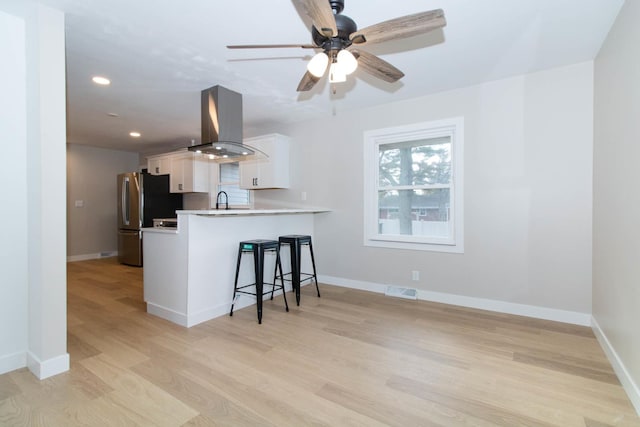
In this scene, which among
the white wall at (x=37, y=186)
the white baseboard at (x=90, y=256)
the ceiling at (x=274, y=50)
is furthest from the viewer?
the white baseboard at (x=90, y=256)

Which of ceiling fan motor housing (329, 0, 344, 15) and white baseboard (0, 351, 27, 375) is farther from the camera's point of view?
white baseboard (0, 351, 27, 375)

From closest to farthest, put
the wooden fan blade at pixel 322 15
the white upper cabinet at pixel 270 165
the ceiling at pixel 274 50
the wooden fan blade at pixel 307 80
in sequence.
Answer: the wooden fan blade at pixel 322 15 < the ceiling at pixel 274 50 < the wooden fan blade at pixel 307 80 < the white upper cabinet at pixel 270 165

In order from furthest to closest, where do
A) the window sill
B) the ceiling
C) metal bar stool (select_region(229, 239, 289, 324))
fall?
the window sill, metal bar stool (select_region(229, 239, 289, 324)), the ceiling

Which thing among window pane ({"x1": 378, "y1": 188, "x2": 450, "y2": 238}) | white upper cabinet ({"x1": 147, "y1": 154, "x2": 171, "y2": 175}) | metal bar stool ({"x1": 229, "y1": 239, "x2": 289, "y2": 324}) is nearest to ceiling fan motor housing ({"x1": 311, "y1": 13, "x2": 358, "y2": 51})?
metal bar stool ({"x1": 229, "y1": 239, "x2": 289, "y2": 324})

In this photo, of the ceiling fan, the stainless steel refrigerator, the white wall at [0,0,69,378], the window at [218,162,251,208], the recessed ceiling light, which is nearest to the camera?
the ceiling fan

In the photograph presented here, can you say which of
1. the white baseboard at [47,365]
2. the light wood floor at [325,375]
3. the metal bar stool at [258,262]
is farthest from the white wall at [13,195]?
the metal bar stool at [258,262]

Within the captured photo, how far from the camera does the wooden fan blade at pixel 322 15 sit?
1.41m

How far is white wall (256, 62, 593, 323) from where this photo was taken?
286 cm

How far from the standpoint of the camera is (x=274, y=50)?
2.64m

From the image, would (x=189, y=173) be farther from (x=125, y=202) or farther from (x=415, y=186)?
(x=415, y=186)

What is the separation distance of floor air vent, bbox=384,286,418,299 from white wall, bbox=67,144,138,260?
617 centimetres

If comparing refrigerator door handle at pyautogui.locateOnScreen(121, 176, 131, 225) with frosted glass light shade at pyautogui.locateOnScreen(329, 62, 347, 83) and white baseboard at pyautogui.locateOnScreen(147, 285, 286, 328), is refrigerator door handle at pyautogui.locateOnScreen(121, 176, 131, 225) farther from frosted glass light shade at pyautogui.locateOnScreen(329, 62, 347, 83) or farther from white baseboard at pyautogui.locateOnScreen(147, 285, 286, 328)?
frosted glass light shade at pyautogui.locateOnScreen(329, 62, 347, 83)

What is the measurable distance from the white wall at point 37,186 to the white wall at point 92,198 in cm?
510

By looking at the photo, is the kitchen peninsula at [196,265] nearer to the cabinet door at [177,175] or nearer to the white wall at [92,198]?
the cabinet door at [177,175]
